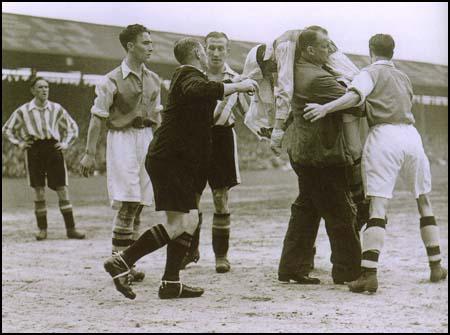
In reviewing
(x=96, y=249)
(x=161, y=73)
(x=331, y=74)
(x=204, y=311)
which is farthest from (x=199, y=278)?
(x=96, y=249)

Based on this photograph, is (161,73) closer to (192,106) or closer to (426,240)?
(192,106)

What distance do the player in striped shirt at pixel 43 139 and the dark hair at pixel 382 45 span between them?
3.52 m

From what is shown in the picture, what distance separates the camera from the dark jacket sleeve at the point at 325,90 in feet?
10.3

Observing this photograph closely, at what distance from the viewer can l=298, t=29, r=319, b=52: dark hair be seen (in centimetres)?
290

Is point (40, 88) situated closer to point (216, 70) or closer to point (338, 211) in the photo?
point (216, 70)

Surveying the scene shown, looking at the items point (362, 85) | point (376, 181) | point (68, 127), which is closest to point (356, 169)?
point (376, 181)

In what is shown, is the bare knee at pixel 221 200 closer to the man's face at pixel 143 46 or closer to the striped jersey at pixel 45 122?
the man's face at pixel 143 46

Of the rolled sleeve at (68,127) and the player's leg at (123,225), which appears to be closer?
the player's leg at (123,225)

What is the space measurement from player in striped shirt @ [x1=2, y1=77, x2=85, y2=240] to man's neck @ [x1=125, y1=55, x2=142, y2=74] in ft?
9.66

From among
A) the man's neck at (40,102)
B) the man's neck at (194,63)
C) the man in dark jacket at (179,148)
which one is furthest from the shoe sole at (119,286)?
the man's neck at (40,102)

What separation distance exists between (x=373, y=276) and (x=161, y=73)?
1.49 meters

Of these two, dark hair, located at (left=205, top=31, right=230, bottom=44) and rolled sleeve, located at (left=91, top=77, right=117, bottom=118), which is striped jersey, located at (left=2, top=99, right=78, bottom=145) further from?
dark hair, located at (left=205, top=31, right=230, bottom=44)

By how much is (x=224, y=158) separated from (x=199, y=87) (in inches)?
46.4

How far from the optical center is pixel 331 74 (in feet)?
10.7
